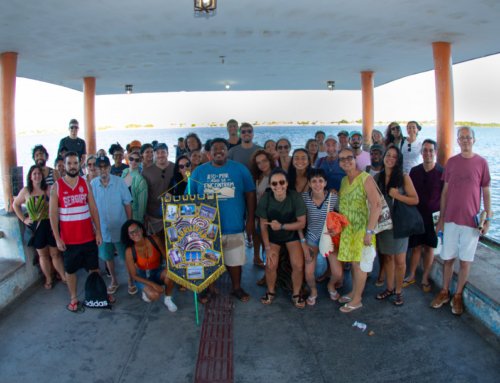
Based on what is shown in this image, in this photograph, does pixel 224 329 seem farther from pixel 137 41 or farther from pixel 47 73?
pixel 47 73

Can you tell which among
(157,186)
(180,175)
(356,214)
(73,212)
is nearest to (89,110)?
(157,186)

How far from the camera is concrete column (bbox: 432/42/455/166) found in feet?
23.9

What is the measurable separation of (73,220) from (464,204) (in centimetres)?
431

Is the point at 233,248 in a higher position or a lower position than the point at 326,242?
lower

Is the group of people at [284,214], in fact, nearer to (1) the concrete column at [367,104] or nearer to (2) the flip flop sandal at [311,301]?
(2) the flip flop sandal at [311,301]

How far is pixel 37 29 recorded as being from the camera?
575 centimetres

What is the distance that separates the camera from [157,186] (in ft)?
15.2

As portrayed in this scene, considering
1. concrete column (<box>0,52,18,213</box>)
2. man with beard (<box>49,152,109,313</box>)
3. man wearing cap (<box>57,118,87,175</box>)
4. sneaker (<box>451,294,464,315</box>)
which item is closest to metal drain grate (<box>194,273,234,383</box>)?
man with beard (<box>49,152,109,313</box>)

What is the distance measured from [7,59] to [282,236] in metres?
7.18

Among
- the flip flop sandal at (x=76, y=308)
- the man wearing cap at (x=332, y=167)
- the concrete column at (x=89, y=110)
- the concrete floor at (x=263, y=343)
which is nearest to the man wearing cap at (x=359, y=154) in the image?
the man wearing cap at (x=332, y=167)

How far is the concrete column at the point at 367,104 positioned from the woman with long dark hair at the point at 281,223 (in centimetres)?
772

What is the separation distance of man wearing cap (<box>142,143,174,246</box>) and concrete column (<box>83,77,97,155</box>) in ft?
24.1

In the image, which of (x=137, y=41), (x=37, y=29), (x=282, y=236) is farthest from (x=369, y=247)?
(x=37, y=29)

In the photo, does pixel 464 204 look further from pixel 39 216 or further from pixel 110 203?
pixel 39 216
